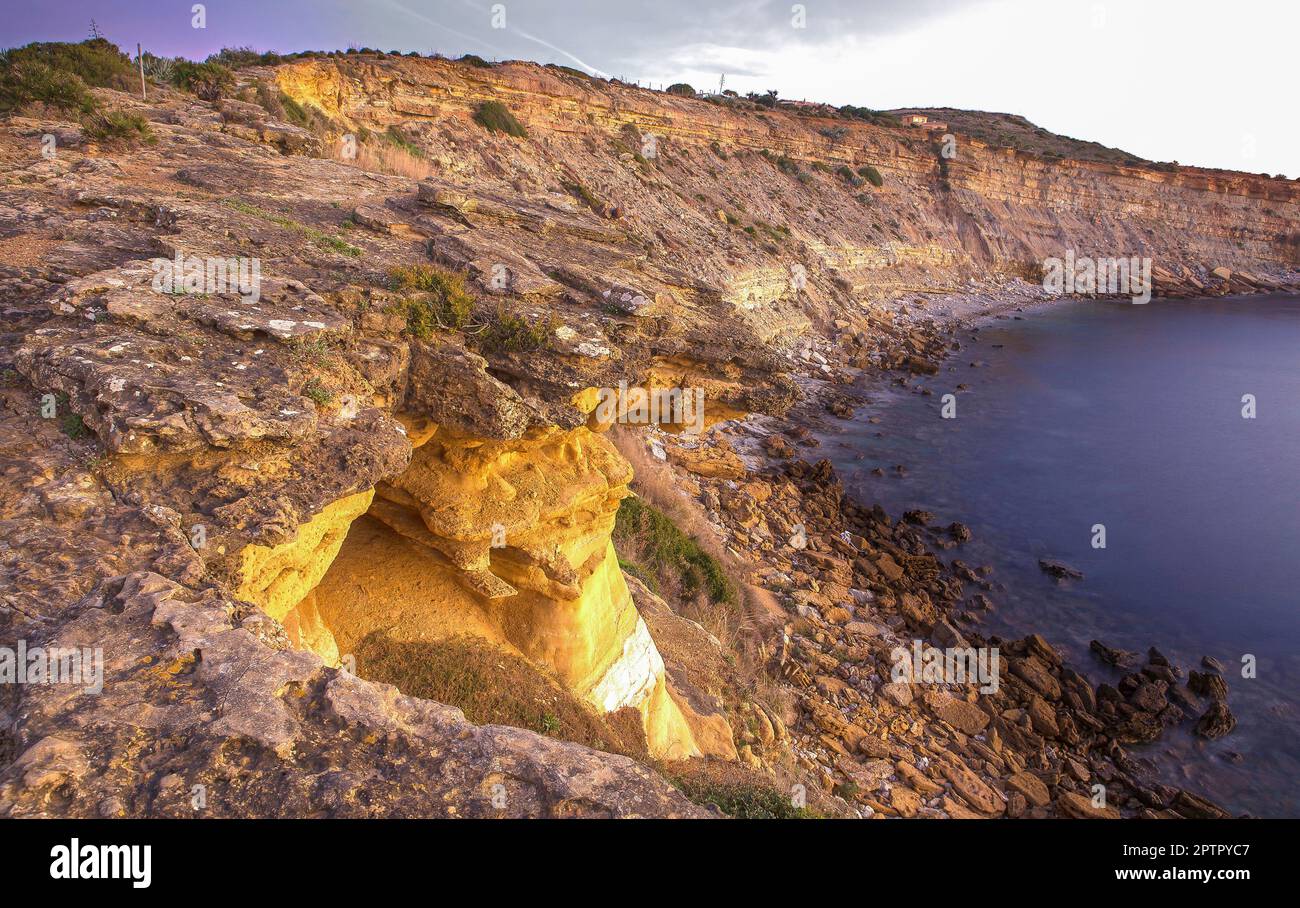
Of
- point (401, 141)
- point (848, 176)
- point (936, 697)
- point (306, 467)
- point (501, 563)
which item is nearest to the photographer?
point (306, 467)

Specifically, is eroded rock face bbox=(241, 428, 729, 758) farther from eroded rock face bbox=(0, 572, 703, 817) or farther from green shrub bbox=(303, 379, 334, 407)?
eroded rock face bbox=(0, 572, 703, 817)

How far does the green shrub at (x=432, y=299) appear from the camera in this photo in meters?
6.80

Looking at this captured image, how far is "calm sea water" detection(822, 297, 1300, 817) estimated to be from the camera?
1756 centimetres

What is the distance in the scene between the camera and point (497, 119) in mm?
36500

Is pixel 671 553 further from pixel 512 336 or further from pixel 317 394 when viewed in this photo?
pixel 317 394

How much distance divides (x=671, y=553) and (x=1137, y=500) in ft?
73.5

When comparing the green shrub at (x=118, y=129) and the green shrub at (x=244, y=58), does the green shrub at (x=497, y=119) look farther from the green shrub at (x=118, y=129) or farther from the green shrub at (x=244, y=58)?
the green shrub at (x=118, y=129)

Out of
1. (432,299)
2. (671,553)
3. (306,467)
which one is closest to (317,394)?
(306,467)

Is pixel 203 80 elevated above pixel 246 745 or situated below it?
above

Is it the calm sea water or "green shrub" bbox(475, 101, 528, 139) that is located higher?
"green shrub" bbox(475, 101, 528, 139)

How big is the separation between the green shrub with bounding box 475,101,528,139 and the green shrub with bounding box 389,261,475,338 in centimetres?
3284

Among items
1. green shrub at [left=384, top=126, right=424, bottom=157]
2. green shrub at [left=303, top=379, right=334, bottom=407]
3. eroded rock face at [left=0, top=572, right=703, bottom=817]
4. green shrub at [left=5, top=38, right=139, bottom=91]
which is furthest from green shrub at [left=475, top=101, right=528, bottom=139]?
eroded rock face at [left=0, top=572, right=703, bottom=817]

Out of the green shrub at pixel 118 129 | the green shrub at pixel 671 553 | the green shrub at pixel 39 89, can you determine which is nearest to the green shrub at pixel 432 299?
the green shrub at pixel 118 129
